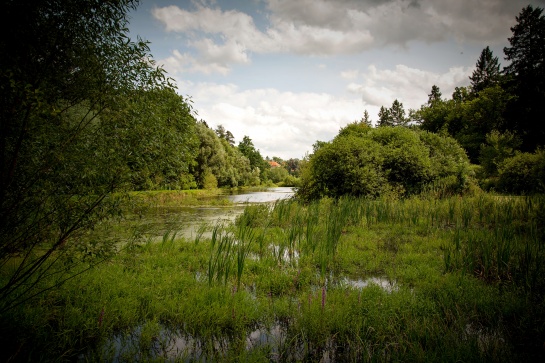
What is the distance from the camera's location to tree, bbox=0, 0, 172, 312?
2.82 metres

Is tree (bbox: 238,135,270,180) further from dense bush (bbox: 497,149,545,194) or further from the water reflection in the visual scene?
dense bush (bbox: 497,149,545,194)

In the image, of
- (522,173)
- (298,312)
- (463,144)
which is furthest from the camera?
(463,144)

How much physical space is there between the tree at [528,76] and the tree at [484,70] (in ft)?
58.9

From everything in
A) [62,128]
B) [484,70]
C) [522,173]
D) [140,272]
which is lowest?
[140,272]

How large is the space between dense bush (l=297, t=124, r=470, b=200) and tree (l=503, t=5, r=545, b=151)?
16.9m

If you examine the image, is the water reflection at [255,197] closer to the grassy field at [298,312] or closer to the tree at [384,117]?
the grassy field at [298,312]

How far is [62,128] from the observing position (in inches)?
132

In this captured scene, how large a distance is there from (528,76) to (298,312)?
36483 mm

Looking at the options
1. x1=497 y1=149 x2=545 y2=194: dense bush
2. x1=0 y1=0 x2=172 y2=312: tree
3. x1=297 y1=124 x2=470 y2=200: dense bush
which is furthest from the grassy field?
x1=497 y1=149 x2=545 y2=194: dense bush

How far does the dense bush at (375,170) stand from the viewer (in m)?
13.0

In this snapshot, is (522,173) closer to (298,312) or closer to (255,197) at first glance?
(298,312)

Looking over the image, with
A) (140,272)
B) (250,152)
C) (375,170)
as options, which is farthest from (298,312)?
(250,152)

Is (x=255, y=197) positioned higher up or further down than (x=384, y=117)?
further down

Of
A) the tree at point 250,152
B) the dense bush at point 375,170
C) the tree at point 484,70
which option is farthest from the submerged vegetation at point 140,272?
the tree at point 250,152
